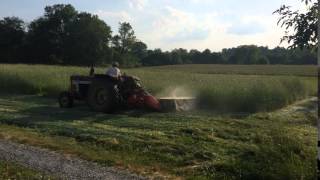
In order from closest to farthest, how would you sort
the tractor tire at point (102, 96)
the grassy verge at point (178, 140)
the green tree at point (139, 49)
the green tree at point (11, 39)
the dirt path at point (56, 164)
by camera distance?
1. the dirt path at point (56, 164)
2. the grassy verge at point (178, 140)
3. the tractor tire at point (102, 96)
4. the green tree at point (11, 39)
5. the green tree at point (139, 49)

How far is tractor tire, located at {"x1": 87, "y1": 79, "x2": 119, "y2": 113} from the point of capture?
1727 cm

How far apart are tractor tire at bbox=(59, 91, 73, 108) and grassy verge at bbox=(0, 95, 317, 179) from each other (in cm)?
44

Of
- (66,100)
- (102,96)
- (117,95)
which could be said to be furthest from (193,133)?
(66,100)

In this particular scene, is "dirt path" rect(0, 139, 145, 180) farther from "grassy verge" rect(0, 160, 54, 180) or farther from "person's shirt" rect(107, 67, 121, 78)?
"person's shirt" rect(107, 67, 121, 78)

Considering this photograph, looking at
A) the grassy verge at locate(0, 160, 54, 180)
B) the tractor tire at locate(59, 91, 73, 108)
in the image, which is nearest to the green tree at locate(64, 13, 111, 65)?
the tractor tire at locate(59, 91, 73, 108)

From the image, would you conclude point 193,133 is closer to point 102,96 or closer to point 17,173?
point 102,96

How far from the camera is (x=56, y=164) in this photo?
992cm

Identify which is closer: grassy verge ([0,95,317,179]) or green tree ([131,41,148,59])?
grassy verge ([0,95,317,179])

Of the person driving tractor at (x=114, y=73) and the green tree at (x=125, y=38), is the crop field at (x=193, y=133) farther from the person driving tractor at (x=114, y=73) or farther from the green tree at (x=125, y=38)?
the green tree at (x=125, y=38)

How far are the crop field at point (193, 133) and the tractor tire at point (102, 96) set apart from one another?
1.36ft

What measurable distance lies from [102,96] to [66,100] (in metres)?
1.89

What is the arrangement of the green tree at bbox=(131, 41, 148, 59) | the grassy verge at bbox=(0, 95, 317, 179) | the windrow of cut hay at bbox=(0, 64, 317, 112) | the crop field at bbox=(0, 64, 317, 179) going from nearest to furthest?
the grassy verge at bbox=(0, 95, 317, 179), the crop field at bbox=(0, 64, 317, 179), the windrow of cut hay at bbox=(0, 64, 317, 112), the green tree at bbox=(131, 41, 148, 59)

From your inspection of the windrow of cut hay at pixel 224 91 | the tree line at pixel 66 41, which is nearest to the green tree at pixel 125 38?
the tree line at pixel 66 41

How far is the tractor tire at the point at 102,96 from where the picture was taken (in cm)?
1727
